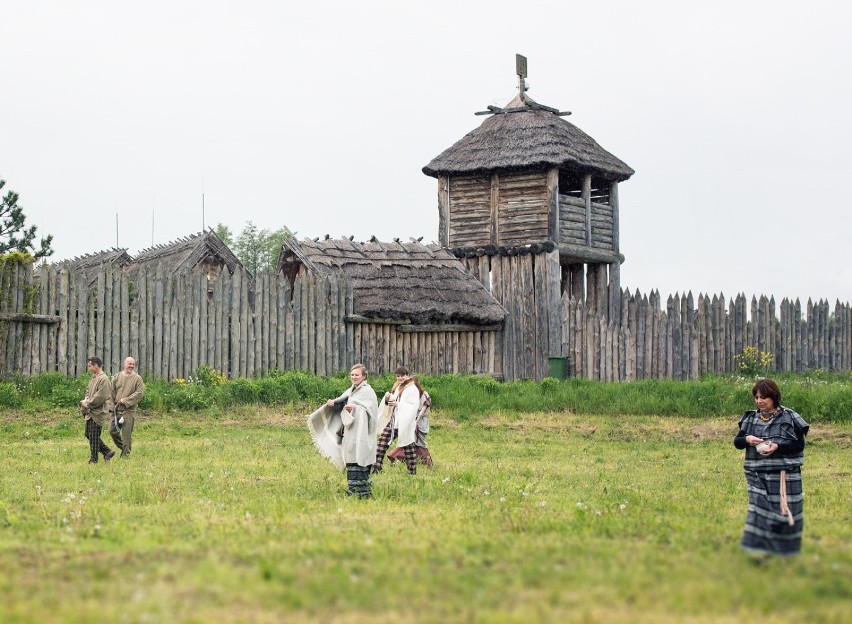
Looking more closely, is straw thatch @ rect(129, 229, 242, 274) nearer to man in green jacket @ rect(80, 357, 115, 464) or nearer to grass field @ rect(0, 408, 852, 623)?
grass field @ rect(0, 408, 852, 623)

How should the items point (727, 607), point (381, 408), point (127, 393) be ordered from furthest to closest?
point (127, 393) → point (381, 408) → point (727, 607)

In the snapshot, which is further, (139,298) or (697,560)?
(139,298)

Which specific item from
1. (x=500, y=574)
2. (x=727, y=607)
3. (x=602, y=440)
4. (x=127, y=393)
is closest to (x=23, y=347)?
(x=127, y=393)

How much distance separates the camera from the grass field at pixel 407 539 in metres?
6.44

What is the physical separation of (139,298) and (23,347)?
2.19 m

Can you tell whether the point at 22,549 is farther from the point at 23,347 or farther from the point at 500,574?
the point at 23,347

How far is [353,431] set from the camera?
1199cm

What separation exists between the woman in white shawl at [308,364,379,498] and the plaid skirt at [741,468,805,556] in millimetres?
4214

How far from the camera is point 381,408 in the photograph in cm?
1510

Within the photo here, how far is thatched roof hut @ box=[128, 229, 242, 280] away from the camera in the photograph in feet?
101

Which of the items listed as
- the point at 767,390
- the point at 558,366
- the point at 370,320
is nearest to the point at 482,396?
the point at 370,320

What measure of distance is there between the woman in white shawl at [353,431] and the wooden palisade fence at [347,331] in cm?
963

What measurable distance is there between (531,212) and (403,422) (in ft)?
44.6

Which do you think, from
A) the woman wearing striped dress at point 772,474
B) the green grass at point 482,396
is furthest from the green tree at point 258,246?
the woman wearing striped dress at point 772,474
